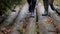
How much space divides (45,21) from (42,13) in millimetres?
585

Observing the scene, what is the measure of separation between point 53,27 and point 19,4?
2.45m

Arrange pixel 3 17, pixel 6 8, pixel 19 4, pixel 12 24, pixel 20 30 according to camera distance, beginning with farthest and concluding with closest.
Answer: pixel 19 4 < pixel 6 8 < pixel 3 17 < pixel 12 24 < pixel 20 30

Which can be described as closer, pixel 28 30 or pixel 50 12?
pixel 28 30

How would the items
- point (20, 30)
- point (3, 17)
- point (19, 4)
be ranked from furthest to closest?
1. point (19, 4)
2. point (3, 17)
3. point (20, 30)

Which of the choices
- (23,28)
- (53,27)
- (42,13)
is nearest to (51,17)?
(42,13)

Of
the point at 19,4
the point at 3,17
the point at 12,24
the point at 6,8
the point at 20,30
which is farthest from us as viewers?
the point at 19,4

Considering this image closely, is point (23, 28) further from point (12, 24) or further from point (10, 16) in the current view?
point (10, 16)

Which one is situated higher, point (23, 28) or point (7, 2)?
point (7, 2)

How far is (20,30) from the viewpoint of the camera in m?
3.42

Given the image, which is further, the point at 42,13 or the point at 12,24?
the point at 42,13

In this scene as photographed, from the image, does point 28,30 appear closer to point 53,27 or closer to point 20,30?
point 20,30

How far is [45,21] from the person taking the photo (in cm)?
400

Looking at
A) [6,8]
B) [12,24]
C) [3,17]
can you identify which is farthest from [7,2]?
[12,24]

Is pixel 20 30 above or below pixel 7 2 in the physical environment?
below
